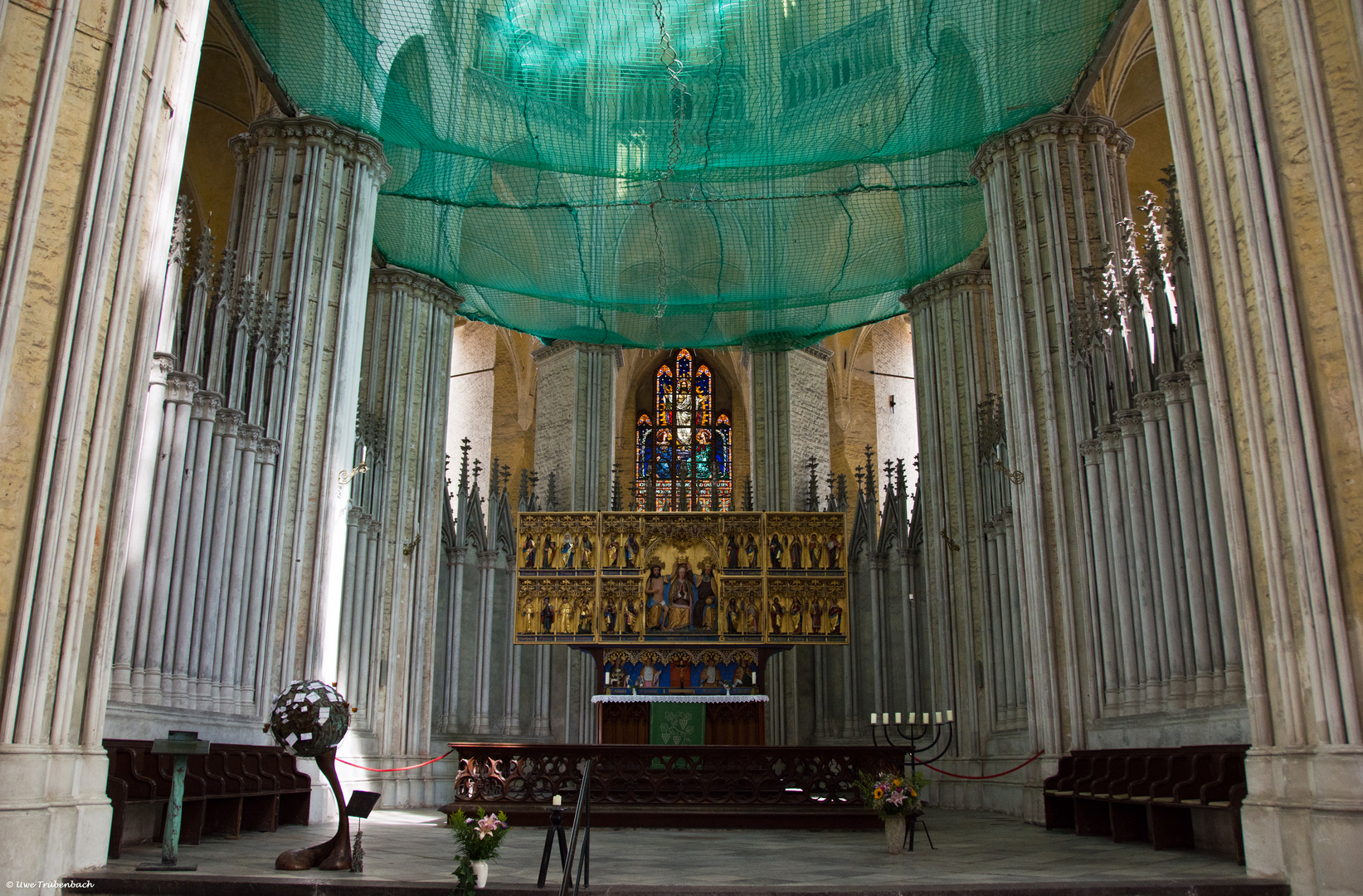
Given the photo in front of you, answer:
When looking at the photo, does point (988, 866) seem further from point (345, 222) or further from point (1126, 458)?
point (345, 222)

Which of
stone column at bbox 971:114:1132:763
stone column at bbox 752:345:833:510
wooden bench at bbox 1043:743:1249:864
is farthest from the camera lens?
stone column at bbox 752:345:833:510

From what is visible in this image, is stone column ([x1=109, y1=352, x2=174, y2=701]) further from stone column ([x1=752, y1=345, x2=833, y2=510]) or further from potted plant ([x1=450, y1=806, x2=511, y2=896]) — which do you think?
stone column ([x1=752, y1=345, x2=833, y2=510])

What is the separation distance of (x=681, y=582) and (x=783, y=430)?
7406mm

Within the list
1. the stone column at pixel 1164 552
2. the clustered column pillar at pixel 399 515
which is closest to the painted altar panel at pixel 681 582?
the clustered column pillar at pixel 399 515

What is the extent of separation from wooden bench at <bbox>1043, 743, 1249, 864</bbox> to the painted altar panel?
5003mm

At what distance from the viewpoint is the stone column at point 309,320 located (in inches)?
497

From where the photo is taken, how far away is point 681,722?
15.6 metres

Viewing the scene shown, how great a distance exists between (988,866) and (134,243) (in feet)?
23.6

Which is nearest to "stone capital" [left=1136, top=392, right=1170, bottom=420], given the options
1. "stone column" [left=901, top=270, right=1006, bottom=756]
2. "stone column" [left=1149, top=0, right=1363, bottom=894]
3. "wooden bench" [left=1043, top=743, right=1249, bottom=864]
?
"wooden bench" [left=1043, top=743, right=1249, bottom=864]

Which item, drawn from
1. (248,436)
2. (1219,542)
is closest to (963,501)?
(1219,542)

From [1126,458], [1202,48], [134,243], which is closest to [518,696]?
[1126,458]

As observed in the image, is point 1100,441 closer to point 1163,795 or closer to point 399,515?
point 1163,795

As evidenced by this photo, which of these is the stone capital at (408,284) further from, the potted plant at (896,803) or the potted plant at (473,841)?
the potted plant at (473,841)

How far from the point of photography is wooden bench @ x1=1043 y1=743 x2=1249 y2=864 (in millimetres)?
7625
